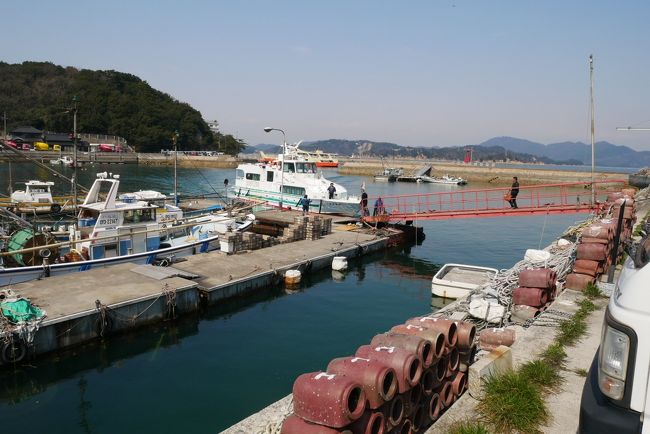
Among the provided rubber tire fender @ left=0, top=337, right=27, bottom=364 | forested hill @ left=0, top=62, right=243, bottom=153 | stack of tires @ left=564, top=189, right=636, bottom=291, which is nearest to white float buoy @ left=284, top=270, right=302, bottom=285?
rubber tire fender @ left=0, top=337, right=27, bottom=364

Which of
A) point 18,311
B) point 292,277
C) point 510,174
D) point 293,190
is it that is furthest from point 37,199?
point 510,174

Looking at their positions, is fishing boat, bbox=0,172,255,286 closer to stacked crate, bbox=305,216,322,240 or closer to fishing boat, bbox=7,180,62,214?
stacked crate, bbox=305,216,322,240

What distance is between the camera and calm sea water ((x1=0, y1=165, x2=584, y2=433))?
9305 mm

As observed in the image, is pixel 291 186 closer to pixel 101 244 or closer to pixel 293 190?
pixel 293 190

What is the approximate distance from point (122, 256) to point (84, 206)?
3.43m

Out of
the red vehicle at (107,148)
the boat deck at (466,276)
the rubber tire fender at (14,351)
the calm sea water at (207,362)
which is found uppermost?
the red vehicle at (107,148)

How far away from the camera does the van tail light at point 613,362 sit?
9.38 feet

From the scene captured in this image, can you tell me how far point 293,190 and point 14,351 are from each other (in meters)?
23.4

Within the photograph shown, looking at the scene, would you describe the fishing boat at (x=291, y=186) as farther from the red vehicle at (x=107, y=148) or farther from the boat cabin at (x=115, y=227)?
the red vehicle at (x=107, y=148)

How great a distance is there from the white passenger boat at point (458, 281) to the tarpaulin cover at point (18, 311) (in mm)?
13457

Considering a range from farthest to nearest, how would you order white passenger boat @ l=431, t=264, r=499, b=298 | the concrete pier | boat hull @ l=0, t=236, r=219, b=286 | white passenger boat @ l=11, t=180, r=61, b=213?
white passenger boat @ l=11, t=180, r=61, b=213 → white passenger boat @ l=431, t=264, r=499, b=298 → boat hull @ l=0, t=236, r=219, b=286 → the concrete pier

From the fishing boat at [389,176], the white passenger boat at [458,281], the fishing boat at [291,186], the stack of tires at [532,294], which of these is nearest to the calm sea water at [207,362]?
the white passenger boat at [458,281]

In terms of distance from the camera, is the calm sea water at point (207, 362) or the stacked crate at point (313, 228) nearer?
the calm sea water at point (207, 362)

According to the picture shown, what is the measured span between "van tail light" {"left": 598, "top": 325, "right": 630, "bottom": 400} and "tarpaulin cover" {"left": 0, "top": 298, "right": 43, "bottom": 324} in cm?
1216
